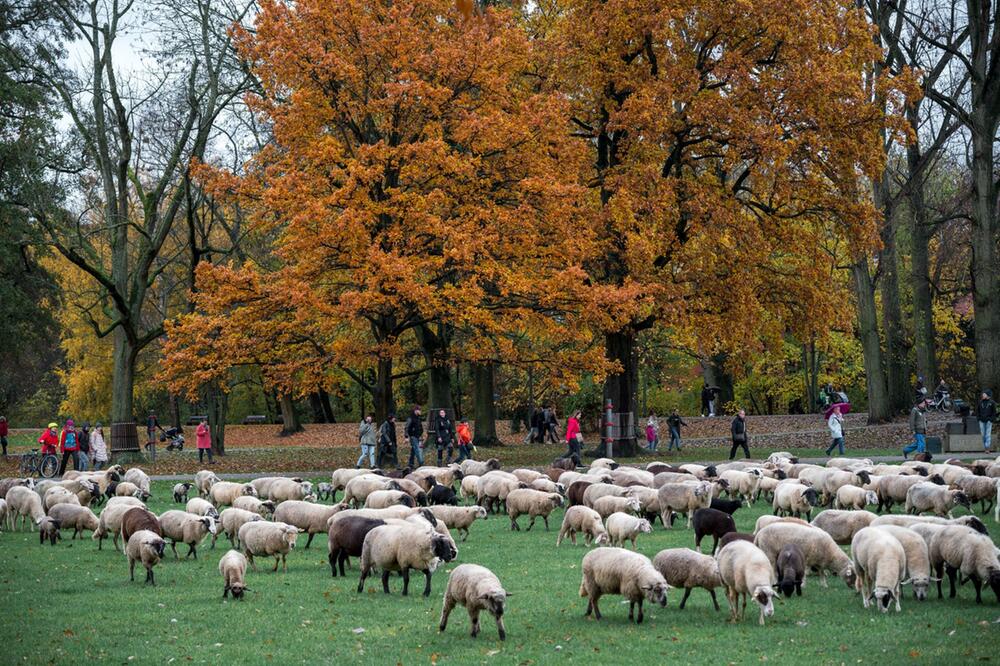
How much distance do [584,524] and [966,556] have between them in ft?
21.6

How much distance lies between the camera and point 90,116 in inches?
1618

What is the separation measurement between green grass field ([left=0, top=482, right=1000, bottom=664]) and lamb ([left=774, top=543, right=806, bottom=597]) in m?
0.26

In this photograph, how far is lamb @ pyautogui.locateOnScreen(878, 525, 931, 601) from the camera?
1377cm

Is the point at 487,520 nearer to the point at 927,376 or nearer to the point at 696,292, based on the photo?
the point at 696,292

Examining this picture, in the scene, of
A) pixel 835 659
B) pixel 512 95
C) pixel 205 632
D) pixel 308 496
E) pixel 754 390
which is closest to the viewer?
pixel 835 659

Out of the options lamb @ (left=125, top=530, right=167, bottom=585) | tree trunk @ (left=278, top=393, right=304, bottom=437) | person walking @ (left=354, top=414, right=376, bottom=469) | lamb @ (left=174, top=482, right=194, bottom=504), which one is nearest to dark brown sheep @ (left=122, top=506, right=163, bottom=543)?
lamb @ (left=125, top=530, right=167, bottom=585)

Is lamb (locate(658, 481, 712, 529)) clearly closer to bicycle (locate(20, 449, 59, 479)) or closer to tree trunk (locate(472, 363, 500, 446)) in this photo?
bicycle (locate(20, 449, 59, 479))

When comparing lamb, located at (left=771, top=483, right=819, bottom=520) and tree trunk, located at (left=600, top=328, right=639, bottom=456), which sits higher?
tree trunk, located at (left=600, top=328, right=639, bottom=456)

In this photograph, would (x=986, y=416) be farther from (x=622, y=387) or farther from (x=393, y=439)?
(x=393, y=439)

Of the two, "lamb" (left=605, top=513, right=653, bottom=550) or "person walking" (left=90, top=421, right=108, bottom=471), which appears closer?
"lamb" (left=605, top=513, right=653, bottom=550)

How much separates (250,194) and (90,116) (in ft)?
39.5

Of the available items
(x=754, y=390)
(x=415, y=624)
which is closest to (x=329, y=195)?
(x=415, y=624)

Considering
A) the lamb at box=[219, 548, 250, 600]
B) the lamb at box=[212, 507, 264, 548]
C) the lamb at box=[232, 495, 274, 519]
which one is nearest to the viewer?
the lamb at box=[219, 548, 250, 600]

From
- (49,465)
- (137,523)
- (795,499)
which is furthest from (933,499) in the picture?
(49,465)
